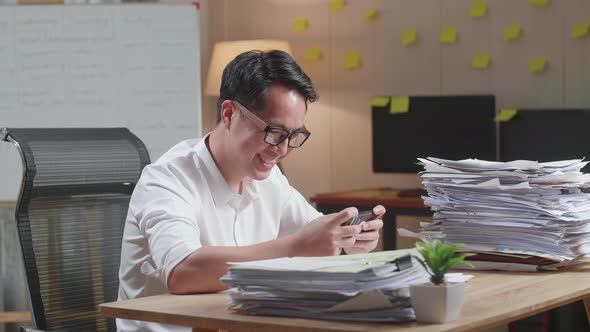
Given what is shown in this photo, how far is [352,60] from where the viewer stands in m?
4.88

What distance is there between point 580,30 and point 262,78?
2.77 metres

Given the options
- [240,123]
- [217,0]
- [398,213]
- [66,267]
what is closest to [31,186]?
[66,267]

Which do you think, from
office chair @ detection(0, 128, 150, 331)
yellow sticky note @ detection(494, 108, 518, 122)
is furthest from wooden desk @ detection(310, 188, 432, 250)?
office chair @ detection(0, 128, 150, 331)

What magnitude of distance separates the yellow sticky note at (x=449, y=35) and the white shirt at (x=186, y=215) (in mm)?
2633

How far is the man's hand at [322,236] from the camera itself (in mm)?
1526

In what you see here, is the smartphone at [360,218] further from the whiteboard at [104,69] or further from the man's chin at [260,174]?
the whiteboard at [104,69]

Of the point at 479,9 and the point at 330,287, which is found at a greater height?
the point at 479,9

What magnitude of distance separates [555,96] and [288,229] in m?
2.51

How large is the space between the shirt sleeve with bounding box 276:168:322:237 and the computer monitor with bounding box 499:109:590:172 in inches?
83.3

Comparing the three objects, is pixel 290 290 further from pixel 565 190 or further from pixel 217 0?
pixel 217 0

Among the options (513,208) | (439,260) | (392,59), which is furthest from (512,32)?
(439,260)

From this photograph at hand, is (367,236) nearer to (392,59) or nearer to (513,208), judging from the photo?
(513,208)

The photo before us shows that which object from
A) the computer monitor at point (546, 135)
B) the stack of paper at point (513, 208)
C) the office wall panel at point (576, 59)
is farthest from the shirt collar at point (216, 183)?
the office wall panel at point (576, 59)

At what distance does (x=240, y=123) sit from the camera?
1818mm
